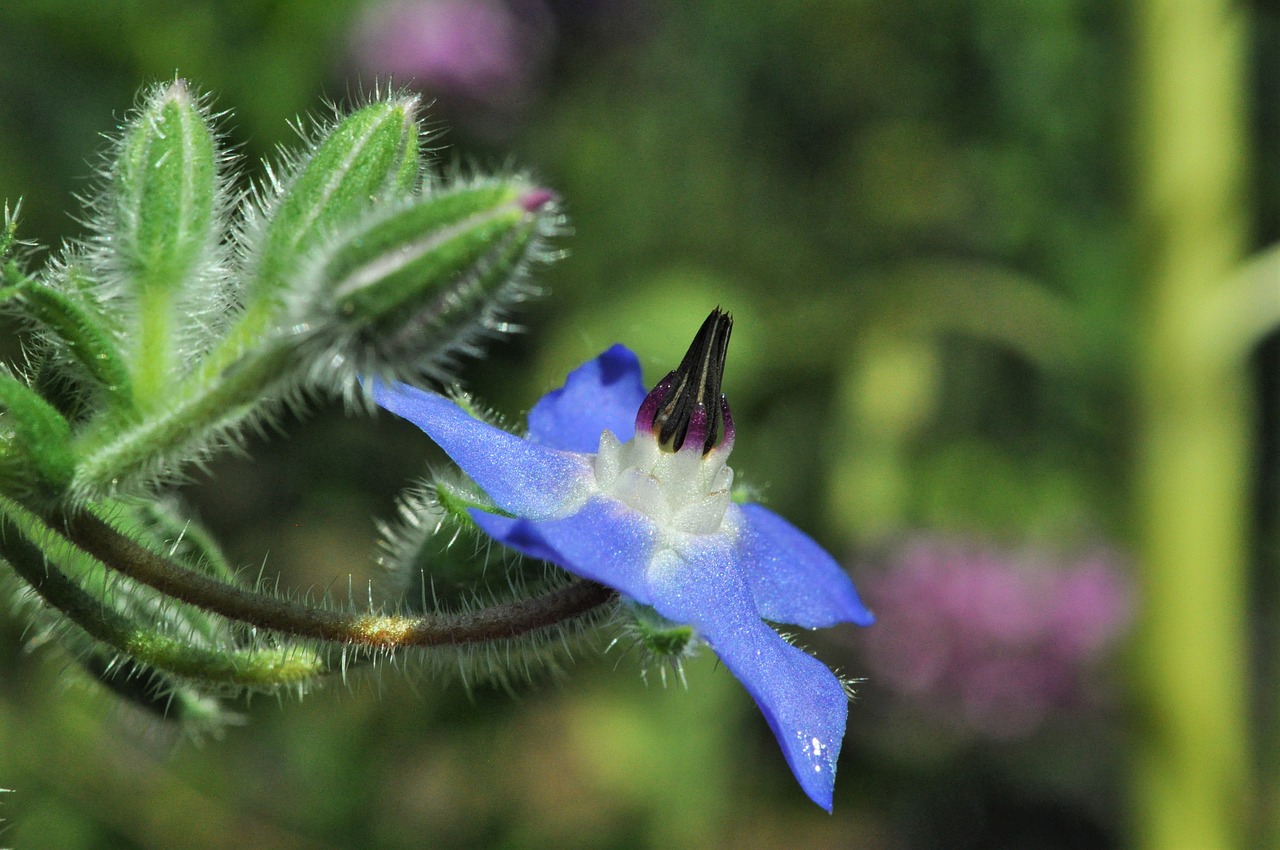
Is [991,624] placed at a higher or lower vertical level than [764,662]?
lower

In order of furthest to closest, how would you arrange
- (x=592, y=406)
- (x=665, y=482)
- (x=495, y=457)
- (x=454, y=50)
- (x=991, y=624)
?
(x=991, y=624) → (x=454, y=50) → (x=592, y=406) → (x=665, y=482) → (x=495, y=457)

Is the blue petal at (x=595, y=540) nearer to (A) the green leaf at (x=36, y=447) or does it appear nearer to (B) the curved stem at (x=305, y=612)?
(B) the curved stem at (x=305, y=612)

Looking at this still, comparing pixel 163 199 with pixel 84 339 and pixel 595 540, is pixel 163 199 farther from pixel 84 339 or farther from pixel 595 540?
pixel 595 540

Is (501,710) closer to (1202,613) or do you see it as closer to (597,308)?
(597,308)

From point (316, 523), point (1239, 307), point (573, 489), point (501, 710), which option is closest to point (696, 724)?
point (501, 710)

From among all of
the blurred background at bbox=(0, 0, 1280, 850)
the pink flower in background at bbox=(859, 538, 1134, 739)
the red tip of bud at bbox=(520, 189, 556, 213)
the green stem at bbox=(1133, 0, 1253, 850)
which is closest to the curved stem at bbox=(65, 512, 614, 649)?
the red tip of bud at bbox=(520, 189, 556, 213)

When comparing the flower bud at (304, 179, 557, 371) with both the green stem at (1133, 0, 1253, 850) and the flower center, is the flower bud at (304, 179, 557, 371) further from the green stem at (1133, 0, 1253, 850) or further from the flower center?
the green stem at (1133, 0, 1253, 850)

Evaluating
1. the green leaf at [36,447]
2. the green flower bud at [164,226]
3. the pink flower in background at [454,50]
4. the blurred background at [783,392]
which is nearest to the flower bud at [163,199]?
the green flower bud at [164,226]

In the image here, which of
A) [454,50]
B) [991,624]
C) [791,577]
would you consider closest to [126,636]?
[791,577]
